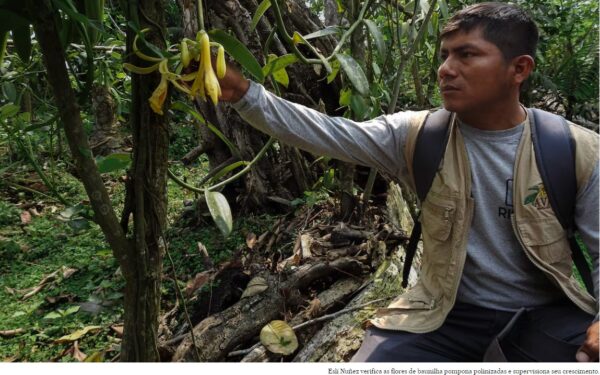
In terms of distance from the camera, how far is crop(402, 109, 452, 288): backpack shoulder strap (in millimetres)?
990

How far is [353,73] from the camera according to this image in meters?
1.03

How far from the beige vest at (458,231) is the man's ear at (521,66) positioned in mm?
93

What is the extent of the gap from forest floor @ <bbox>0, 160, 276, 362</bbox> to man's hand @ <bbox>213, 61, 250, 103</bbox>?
31 cm

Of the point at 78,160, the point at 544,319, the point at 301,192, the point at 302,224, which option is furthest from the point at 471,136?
the point at 301,192

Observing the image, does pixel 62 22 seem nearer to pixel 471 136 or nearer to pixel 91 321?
pixel 471 136

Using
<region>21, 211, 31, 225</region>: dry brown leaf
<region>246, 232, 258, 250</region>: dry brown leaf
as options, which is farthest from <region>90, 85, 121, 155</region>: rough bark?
<region>246, 232, 258, 250</region>: dry brown leaf

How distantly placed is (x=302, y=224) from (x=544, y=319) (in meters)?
0.88

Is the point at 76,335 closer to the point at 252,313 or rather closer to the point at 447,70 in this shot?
the point at 252,313

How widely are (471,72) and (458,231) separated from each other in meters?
0.29

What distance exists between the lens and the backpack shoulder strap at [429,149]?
99cm

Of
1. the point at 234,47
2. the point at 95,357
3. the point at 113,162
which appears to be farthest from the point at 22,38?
the point at 95,357

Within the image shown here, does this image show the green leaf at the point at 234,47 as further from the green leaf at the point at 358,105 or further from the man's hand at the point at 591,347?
the man's hand at the point at 591,347

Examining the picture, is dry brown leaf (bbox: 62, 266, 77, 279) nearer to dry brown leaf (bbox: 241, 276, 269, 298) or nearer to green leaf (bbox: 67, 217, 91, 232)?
dry brown leaf (bbox: 241, 276, 269, 298)

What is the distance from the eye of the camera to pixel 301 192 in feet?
6.24
